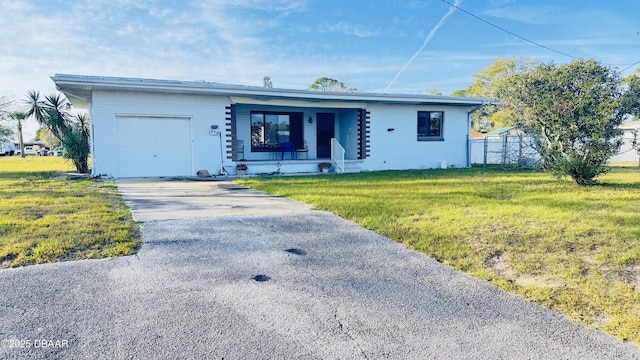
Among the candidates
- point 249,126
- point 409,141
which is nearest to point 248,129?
point 249,126

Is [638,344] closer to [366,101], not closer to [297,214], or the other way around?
[297,214]

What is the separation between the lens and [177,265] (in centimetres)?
353

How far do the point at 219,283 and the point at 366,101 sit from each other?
12.5 meters

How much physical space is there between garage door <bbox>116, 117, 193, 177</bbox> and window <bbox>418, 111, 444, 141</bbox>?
9.22m

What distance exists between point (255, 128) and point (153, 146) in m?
4.29

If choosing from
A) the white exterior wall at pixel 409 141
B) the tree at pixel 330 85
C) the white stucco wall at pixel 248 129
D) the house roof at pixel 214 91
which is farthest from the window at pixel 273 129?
the tree at pixel 330 85

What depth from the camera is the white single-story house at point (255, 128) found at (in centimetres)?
1183

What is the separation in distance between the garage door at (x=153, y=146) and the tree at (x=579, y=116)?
10.1 m

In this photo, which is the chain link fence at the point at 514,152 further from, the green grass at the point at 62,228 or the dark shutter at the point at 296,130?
the green grass at the point at 62,228

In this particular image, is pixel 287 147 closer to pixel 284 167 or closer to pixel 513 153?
pixel 284 167

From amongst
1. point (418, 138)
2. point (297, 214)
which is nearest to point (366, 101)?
point (418, 138)

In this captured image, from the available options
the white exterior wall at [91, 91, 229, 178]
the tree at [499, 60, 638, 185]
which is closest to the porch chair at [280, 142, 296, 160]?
the white exterior wall at [91, 91, 229, 178]

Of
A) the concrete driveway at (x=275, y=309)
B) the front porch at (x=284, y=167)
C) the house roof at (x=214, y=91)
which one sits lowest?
the concrete driveway at (x=275, y=309)

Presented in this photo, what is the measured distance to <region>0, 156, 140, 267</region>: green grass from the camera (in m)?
3.79
